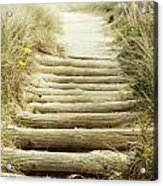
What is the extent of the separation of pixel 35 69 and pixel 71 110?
13 cm

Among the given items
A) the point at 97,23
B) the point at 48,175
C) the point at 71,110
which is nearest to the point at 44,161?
the point at 48,175

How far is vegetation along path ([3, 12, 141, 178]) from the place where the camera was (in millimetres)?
1313

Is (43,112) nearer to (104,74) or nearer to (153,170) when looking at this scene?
(104,74)

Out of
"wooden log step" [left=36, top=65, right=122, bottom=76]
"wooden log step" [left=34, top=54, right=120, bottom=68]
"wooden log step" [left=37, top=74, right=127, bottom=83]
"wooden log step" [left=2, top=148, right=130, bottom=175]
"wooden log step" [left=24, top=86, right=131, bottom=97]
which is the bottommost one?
"wooden log step" [left=2, top=148, right=130, bottom=175]

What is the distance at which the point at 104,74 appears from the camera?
132cm

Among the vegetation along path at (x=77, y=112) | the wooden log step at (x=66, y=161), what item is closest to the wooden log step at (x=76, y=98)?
the vegetation along path at (x=77, y=112)

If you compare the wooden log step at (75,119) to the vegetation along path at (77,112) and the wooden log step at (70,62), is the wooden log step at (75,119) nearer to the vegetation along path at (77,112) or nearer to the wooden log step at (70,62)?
the vegetation along path at (77,112)

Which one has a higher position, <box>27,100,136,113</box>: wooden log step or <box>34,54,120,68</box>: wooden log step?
<box>34,54,120,68</box>: wooden log step

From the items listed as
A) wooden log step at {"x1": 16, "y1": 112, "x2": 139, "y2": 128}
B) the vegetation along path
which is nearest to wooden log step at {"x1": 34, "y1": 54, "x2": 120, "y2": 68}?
the vegetation along path

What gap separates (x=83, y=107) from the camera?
4.35 feet

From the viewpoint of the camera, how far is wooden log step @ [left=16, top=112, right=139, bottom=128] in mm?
1312

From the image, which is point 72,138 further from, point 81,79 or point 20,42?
point 20,42

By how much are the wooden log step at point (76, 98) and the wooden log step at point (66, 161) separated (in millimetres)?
120

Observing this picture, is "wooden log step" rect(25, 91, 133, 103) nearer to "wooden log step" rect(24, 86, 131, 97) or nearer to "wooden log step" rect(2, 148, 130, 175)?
"wooden log step" rect(24, 86, 131, 97)
